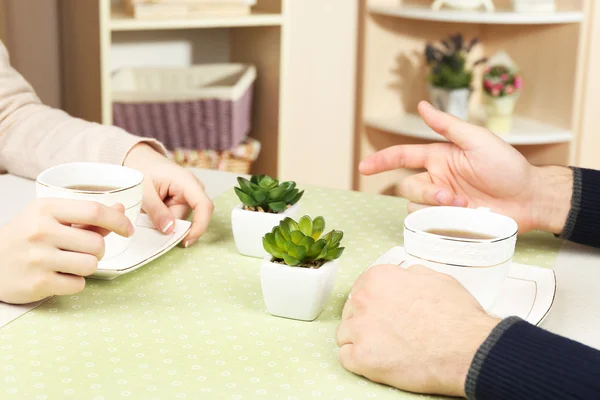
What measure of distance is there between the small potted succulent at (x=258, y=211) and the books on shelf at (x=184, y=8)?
4.13 ft

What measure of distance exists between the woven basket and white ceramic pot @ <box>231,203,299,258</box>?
1.25 metres

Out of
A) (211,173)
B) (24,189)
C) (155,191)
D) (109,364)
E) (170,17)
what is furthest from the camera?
(170,17)

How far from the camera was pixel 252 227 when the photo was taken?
0.94 metres

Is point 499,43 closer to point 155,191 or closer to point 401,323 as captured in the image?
point 155,191

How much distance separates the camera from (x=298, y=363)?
2.33 feet

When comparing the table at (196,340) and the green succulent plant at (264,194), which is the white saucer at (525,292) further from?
the green succulent plant at (264,194)

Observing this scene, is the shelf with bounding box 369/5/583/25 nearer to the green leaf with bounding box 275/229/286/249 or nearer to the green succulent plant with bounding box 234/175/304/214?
the green succulent plant with bounding box 234/175/304/214

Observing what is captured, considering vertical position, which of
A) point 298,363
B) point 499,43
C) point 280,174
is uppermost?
point 499,43

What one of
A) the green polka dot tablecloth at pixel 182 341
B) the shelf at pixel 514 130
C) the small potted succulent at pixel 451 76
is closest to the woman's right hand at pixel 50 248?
the green polka dot tablecloth at pixel 182 341

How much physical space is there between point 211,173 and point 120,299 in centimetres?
49

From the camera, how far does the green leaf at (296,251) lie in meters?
0.77

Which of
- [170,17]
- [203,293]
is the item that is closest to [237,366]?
[203,293]

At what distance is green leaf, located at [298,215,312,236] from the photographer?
80cm

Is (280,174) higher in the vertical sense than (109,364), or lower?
lower
